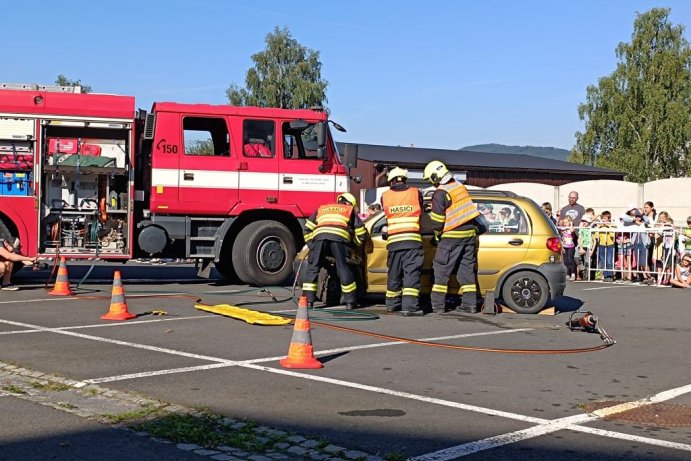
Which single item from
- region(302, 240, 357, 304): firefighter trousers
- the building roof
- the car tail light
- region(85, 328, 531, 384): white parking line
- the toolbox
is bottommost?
region(85, 328, 531, 384): white parking line

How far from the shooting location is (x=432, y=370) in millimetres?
8047

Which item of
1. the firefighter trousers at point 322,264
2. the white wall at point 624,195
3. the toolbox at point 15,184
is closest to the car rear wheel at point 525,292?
the firefighter trousers at point 322,264

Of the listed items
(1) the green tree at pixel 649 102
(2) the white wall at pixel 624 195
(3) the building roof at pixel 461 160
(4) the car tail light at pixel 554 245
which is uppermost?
(1) the green tree at pixel 649 102

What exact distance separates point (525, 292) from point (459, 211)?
5.41 ft

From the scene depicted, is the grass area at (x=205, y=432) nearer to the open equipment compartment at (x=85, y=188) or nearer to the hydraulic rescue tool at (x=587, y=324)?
the hydraulic rescue tool at (x=587, y=324)

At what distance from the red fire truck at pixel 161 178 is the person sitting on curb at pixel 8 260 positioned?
1.33 feet

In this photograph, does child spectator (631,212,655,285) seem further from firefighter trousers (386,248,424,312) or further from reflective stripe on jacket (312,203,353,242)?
reflective stripe on jacket (312,203,353,242)

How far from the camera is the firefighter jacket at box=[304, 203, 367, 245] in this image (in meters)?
12.1

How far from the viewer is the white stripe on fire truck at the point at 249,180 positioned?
1475cm

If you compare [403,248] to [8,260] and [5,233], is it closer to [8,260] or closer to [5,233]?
[8,260]

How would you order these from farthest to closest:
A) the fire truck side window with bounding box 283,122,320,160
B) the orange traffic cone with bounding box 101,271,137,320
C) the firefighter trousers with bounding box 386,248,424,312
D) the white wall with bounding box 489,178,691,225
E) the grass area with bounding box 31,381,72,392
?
the white wall with bounding box 489,178,691,225, the fire truck side window with bounding box 283,122,320,160, the firefighter trousers with bounding box 386,248,424,312, the orange traffic cone with bounding box 101,271,137,320, the grass area with bounding box 31,381,72,392

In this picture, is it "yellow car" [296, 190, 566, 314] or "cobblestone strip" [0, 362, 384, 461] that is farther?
"yellow car" [296, 190, 566, 314]

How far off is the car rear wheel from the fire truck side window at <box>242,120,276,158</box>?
498cm

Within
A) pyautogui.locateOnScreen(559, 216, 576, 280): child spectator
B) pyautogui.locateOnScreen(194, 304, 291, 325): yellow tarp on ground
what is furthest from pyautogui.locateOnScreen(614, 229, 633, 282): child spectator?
pyautogui.locateOnScreen(194, 304, 291, 325): yellow tarp on ground
